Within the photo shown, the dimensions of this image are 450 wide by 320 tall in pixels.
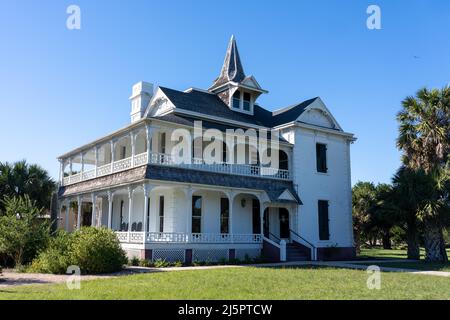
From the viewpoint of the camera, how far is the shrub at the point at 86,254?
16703 millimetres

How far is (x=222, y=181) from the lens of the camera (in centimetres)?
2361

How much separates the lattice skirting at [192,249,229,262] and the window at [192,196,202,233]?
6.04 feet

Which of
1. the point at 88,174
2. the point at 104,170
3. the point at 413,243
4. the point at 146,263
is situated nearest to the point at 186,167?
the point at 146,263

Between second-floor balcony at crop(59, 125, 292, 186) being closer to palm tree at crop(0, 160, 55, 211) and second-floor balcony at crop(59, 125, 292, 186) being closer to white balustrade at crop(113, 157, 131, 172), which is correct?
white balustrade at crop(113, 157, 131, 172)

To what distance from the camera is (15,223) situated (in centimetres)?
1850

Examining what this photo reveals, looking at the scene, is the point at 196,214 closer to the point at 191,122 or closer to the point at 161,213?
the point at 161,213

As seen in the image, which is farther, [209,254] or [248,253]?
[248,253]

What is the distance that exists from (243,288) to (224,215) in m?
13.4

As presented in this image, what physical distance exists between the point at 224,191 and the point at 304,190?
5921 millimetres

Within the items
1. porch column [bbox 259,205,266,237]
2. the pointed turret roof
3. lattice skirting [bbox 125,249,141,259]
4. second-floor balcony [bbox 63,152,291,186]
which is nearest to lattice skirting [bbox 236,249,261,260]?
porch column [bbox 259,205,266,237]

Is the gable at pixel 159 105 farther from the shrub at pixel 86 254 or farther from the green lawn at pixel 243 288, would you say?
the green lawn at pixel 243 288

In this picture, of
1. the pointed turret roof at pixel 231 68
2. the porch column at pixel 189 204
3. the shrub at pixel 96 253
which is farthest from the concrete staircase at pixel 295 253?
the pointed turret roof at pixel 231 68
